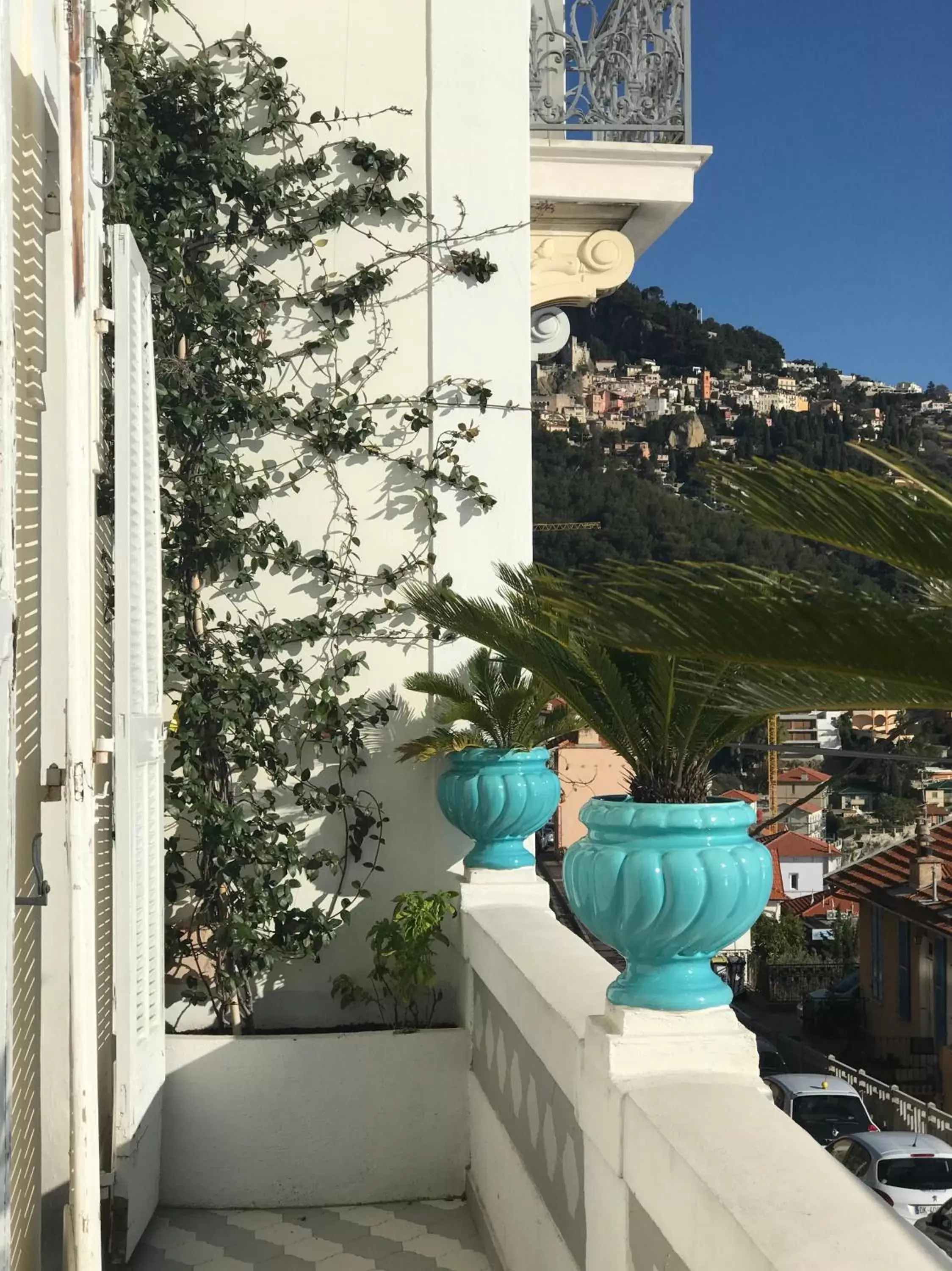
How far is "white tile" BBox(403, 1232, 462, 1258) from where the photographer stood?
431 centimetres

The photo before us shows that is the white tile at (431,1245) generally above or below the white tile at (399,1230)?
above

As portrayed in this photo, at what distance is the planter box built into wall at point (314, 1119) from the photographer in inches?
188

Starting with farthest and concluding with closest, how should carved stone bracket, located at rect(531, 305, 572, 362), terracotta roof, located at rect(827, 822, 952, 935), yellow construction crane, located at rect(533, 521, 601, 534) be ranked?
terracotta roof, located at rect(827, 822, 952, 935) < yellow construction crane, located at rect(533, 521, 601, 534) < carved stone bracket, located at rect(531, 305, 572, 362)

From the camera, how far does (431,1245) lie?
14.4 feet

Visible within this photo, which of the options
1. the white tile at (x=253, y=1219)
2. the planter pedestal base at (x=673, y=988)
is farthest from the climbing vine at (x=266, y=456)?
the planter pedestal base at (x=673, y=988)

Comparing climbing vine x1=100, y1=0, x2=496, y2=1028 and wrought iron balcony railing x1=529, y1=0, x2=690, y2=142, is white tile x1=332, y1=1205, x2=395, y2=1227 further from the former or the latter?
wrought iron balcony railing x1=529, y1=0, x2=690, y2=142

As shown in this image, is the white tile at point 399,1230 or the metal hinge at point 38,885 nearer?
the metal hinge at point 38,885

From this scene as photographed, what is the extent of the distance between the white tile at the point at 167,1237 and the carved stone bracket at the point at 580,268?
416 centimetres

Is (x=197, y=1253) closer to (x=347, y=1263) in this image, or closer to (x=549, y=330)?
(x=347, y=1263)

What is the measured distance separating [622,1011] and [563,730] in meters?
2.50

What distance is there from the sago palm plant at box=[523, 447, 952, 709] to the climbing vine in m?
3.37

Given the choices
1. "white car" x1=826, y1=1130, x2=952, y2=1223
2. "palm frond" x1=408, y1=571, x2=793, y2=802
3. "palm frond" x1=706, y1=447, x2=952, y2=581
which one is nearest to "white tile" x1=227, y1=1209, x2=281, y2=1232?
"palm frond" x1=408, y1=571, x2=793, y2=802

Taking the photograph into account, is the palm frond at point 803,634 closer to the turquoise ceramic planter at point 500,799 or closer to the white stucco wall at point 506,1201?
the white stucco wall at point 506,1201

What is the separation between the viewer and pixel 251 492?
513 cm
